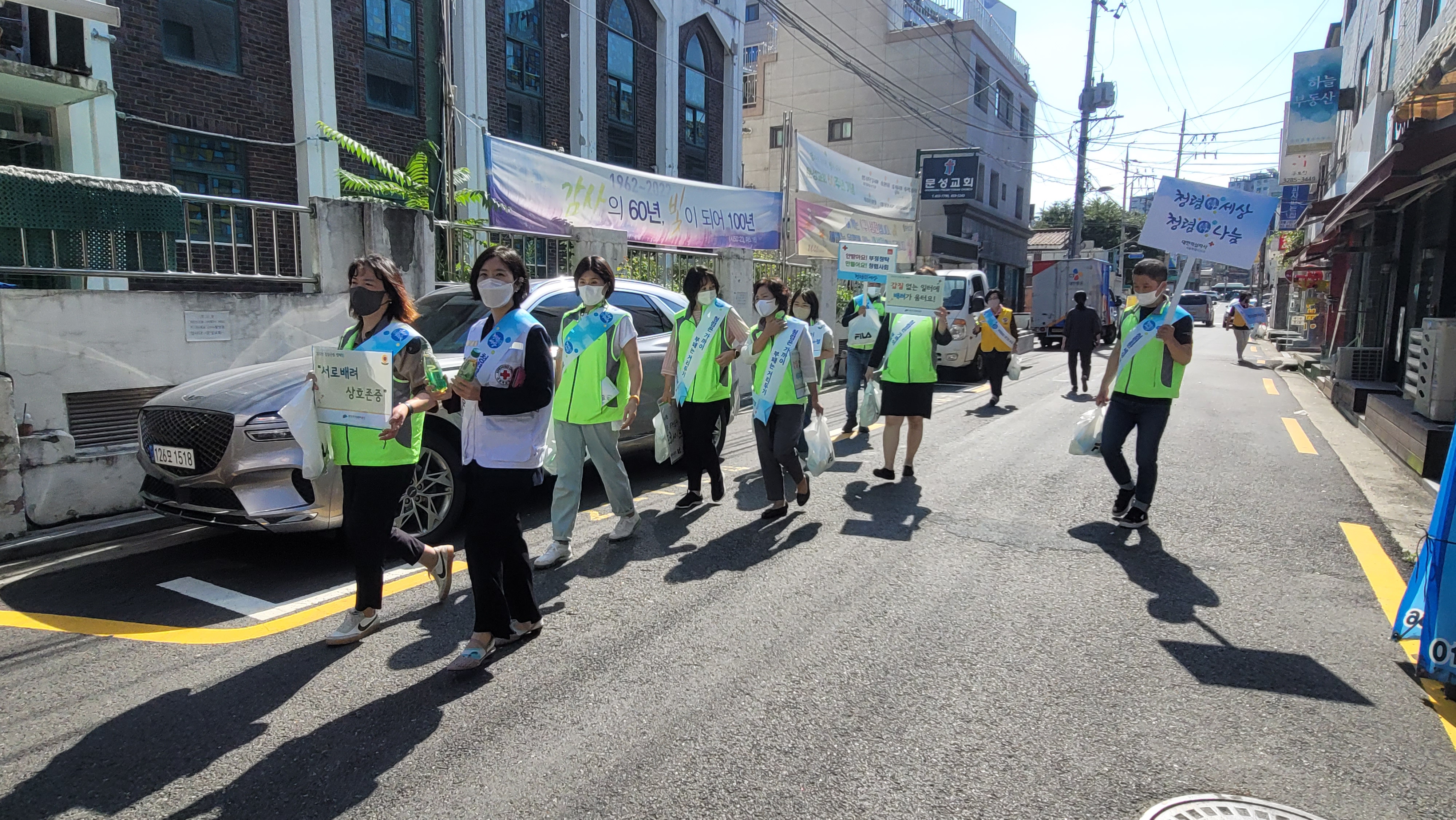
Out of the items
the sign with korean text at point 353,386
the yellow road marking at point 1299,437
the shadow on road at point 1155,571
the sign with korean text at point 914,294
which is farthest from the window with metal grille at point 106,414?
the yellow road marking at point 1299,437

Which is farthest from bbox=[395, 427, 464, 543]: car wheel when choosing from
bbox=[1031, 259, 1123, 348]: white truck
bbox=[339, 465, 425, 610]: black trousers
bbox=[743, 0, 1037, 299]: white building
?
bbox=[743, 0, 1037, 299]: white building

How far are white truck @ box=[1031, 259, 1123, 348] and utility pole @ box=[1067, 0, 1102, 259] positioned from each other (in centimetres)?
306

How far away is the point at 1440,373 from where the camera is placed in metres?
7.95

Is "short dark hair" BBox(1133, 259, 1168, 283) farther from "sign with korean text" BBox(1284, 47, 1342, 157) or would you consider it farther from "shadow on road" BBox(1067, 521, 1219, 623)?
"sign with korean text" BBox(1284, 47, 1342, 157)

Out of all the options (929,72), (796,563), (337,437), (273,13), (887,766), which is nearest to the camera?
(887,766)

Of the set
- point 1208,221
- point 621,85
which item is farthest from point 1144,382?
point 621,85

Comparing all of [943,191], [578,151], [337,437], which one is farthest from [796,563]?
[943,191]

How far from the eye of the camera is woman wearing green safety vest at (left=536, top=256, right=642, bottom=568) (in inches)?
208

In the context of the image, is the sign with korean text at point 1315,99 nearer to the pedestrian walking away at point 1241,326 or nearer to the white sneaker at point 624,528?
the pedestrian walking away at point 1241,326

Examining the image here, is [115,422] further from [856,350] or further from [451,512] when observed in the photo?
[856,350]

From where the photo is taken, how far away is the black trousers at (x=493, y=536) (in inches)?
152

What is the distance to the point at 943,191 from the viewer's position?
27031mm

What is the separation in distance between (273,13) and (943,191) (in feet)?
63.8

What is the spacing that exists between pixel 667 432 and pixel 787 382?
96 centimetres
